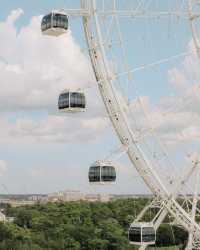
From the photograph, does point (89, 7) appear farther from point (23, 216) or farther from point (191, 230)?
point (23, 216)

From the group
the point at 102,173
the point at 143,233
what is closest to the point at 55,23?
the point at 102,173

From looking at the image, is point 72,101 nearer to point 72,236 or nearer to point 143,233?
point 143,233

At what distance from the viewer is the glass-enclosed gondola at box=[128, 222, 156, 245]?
31.7m

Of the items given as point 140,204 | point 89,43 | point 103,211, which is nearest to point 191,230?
point 89,43

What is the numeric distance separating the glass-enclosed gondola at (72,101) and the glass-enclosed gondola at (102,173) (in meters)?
3.06

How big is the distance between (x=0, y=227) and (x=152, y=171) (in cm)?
6803

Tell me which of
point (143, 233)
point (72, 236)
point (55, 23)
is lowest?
point (72, 236)

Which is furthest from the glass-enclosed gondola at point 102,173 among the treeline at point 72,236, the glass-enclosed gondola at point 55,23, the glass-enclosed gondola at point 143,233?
the treeline at point 72,236

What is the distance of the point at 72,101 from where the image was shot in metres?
31.3

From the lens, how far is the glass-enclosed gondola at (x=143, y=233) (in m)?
31.7

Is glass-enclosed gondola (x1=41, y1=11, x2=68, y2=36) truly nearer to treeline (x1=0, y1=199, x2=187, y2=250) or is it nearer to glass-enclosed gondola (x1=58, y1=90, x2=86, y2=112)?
glass-enclosed gondola (x1=58, y1=90, x2=86, y2=112)

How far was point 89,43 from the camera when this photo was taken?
1160 inches

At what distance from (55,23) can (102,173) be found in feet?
25.4

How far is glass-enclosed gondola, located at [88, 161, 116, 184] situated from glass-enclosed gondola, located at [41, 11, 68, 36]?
6869mm
